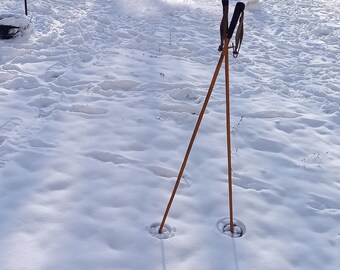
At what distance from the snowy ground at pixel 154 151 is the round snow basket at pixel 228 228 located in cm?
5

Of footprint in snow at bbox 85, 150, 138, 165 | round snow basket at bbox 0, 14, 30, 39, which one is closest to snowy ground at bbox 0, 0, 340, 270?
footprint in snow at bbox 85, 150, 138, 165

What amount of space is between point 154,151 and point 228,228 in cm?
162

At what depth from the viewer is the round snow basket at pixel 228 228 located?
3.88 m

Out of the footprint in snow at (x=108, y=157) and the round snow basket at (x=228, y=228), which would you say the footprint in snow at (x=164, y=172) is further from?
the round snow basket at (x=228, y=228)

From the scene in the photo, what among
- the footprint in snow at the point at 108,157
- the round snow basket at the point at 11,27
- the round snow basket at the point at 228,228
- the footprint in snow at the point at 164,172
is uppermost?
the round snow basket at the point at 11,27

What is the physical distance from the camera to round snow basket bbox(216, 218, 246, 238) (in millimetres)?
3883

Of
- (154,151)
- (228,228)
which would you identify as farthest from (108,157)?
(228,228)

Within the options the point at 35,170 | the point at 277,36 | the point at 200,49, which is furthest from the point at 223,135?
the point at 277,36

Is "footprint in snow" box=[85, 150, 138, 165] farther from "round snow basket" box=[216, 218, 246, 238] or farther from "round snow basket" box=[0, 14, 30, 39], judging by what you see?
"round snow basket" box=[0, 14, 30, 39]

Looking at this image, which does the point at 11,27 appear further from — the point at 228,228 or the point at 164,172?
the point at 228,228

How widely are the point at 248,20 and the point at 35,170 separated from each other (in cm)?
935

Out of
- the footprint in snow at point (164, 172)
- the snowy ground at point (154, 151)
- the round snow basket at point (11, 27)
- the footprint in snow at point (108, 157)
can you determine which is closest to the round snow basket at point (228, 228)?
the snowy ground at point (154, 151)

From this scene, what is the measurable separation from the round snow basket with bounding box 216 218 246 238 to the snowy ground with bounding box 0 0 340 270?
0.17ft

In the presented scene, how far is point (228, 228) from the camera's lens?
396 cm
